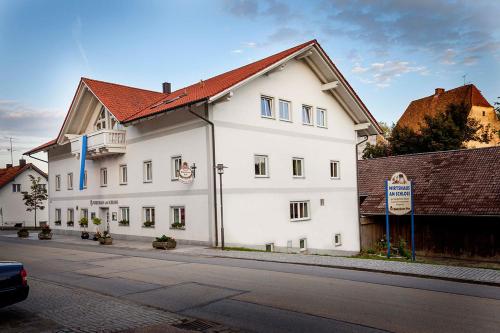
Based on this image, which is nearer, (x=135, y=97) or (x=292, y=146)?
(x=292, y=146)

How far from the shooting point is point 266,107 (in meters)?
25.1

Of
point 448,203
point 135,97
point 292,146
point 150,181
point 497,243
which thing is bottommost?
point 497,243

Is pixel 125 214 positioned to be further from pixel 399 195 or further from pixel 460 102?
pixel 460 102

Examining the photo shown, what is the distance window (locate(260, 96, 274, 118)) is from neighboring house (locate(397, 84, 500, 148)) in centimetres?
2965

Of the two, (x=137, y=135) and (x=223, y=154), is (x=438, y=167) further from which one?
(x=137, y=135)

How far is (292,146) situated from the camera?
86.1ft

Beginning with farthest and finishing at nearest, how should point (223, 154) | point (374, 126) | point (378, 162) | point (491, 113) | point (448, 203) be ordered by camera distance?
1. point (491, 113)
2. point (378, 162)
3. point (374, 126)
4. point (448, 203)
5. point (223, 154)

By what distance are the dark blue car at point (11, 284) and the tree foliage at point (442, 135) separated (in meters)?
41.7

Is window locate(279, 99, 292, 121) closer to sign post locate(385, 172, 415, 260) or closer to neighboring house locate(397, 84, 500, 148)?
sign post locate(385, 172, 415, 260)

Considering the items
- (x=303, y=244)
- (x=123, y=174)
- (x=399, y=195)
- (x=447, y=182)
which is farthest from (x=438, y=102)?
(x=399, y=195)

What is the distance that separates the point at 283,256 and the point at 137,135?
43.5ft

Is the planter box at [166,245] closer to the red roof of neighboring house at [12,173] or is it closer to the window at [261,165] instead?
the window at [261,165]

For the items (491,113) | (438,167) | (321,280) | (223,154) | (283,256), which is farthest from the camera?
(491,113)

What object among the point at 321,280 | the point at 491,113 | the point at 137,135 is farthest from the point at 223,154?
the point at 491,113
